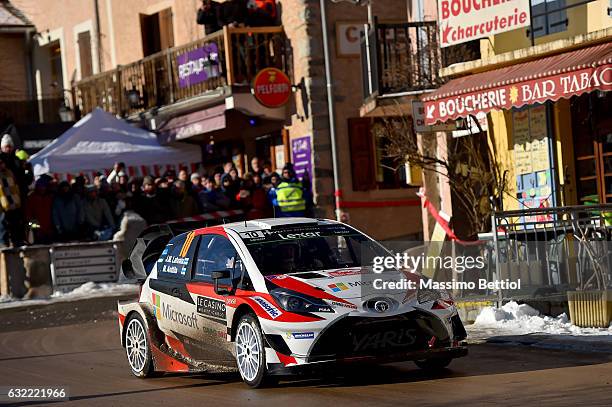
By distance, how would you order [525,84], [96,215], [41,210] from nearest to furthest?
[525,84] < [41,210] < [96,215]

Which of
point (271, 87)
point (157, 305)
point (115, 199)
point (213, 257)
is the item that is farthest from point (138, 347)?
point (271, 87)

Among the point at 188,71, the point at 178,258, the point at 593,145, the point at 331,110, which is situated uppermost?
the point at 188,71

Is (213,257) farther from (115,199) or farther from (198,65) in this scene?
(198,65)

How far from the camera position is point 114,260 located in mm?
25734

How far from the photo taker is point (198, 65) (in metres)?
30.2

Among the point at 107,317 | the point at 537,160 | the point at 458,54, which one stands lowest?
the point at 107,317

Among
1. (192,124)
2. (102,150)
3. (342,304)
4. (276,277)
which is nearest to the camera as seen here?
(342,304)

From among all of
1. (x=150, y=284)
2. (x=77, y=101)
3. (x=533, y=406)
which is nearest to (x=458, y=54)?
(x=150, y=284)

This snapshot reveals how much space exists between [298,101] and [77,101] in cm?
928

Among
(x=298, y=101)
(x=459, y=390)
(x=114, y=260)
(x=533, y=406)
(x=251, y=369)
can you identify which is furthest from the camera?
(x=298, y=101)

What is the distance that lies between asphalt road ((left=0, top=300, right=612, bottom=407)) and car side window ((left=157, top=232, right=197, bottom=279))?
107 cm

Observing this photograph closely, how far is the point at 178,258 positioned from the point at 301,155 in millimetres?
15886

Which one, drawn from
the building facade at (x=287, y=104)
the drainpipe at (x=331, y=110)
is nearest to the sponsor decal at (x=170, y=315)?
the drainpipe at (x=331, y=110)

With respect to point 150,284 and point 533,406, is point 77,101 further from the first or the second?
point 533,406
